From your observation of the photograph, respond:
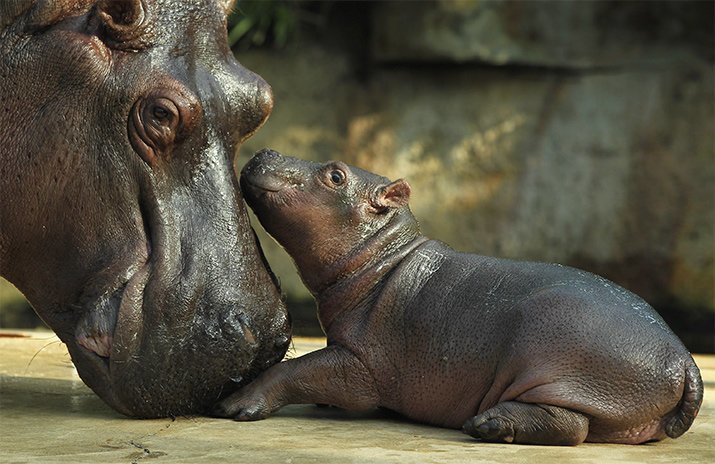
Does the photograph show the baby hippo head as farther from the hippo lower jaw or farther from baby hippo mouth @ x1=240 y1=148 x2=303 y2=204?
the hippo lower jaw

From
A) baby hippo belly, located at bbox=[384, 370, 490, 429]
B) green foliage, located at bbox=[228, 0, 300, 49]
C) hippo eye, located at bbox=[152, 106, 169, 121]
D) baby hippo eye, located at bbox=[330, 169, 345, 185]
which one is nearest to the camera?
hippo eye, located at bbox=[152, 106, 169, 121]

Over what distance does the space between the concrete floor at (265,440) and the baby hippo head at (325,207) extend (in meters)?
0.52

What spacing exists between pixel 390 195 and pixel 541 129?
6171 mm

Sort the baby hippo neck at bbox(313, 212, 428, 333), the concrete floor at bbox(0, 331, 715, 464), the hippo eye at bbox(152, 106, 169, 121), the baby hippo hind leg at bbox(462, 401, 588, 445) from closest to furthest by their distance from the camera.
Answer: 1. the concrete floor at bbox(0, 331, 715, 464)
2. the baby hippo hind leg at bbox(462, 401, 588, 445)
3. the hippo eye at bbox(152, 106, 169, 121)
4. the baby hippo neck at bbox(313, 212, 428, 333)

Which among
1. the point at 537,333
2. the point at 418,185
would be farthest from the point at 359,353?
the point at 418,185

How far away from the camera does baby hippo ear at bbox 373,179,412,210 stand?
169 inches

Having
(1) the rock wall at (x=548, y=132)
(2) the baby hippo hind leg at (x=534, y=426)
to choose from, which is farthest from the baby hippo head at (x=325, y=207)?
(1) the rock wall at (x=548, y=132)

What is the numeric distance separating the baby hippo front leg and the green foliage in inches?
256

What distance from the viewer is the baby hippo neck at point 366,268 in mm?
4168

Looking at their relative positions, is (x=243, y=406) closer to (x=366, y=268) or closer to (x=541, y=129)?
(x=366, y=268)

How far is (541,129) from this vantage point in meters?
10.3

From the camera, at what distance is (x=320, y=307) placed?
428cm

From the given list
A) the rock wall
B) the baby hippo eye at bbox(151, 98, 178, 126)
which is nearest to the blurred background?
the rock wall

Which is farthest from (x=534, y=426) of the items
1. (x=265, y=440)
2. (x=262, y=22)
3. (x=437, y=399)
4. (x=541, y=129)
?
(x=262, y=22)
